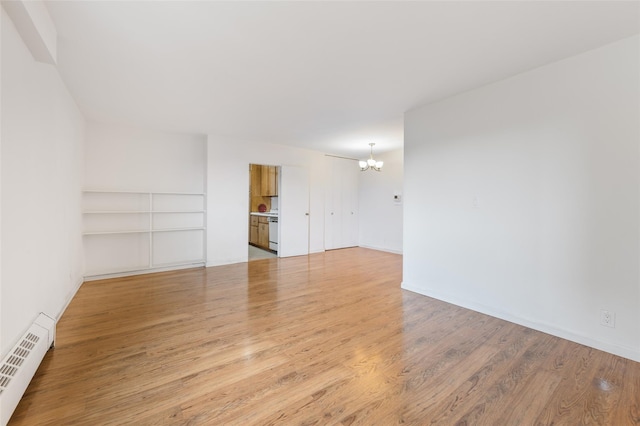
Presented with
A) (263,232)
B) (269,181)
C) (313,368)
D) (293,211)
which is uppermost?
(269,181)

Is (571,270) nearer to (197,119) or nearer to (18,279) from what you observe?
(18,279)

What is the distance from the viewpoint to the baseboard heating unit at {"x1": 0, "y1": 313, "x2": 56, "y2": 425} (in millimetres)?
1506

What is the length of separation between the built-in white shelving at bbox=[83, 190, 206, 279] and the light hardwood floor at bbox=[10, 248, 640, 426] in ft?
4.20

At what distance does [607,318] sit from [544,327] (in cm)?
46

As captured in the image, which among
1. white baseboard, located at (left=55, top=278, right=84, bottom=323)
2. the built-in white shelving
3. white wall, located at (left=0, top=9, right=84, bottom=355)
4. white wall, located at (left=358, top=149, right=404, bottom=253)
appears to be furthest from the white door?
white wall, located at (left=0, top=9, right=84, bottom=355)

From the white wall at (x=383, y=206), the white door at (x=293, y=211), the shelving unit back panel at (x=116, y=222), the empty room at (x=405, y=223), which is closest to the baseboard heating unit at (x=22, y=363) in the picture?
the empty room at (x=405, y=223)

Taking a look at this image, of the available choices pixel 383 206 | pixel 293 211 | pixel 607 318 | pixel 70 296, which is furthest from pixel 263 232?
pixel 607 318

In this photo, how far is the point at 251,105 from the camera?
3.56 m

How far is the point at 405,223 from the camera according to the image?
3.82 meters

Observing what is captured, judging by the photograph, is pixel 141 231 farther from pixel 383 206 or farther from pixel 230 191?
pixel 383 206

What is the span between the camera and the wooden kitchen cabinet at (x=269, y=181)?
765 centimetres

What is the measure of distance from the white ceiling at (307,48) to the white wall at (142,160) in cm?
85

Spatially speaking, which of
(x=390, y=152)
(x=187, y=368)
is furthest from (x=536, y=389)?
(x=390, y=152)

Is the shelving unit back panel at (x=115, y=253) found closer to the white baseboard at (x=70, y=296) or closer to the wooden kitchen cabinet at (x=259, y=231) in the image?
the white baseboard at (x=70, y=296)
